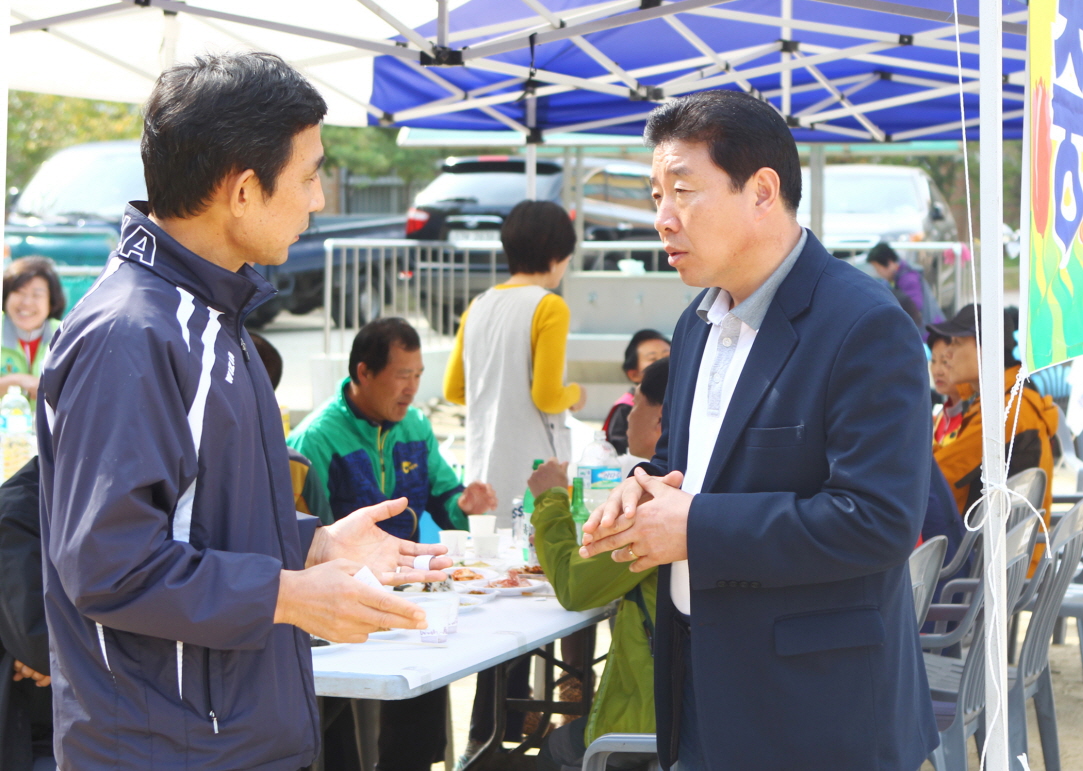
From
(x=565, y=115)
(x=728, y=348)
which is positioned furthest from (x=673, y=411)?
(x=565, y=115)

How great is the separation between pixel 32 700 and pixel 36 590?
45cm

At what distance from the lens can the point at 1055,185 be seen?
2148 millimetres

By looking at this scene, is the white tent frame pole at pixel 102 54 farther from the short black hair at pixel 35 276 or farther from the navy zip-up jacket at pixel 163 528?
the navy zip-up jacket at pixel 163 528

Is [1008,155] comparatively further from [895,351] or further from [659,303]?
[895,351]

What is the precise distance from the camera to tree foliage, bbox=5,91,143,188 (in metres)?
20.2

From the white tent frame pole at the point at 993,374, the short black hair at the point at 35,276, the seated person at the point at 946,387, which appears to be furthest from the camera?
the short black hair at the point at 35,276

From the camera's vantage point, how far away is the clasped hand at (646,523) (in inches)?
68.2

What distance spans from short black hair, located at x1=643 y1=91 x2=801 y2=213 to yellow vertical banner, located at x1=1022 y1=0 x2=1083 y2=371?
463 millimetres

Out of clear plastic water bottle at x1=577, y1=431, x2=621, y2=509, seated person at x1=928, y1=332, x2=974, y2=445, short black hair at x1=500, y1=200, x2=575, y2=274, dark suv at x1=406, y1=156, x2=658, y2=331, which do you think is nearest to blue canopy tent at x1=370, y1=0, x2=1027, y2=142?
short black hair at x1=500, y1=200, x2=575, y2=274

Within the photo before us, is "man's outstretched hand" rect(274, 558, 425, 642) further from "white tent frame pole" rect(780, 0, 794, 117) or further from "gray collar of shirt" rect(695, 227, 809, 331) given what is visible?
"white tent frame pole" rect(780, 0, 794, 117)

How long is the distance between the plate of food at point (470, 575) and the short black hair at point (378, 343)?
75cm

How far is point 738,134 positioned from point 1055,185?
2.49ft

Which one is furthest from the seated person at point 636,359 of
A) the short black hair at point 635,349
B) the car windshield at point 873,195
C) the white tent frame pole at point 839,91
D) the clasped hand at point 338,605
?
the car windshield at point 873,195

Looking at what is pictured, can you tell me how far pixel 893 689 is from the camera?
1741 millimetres
